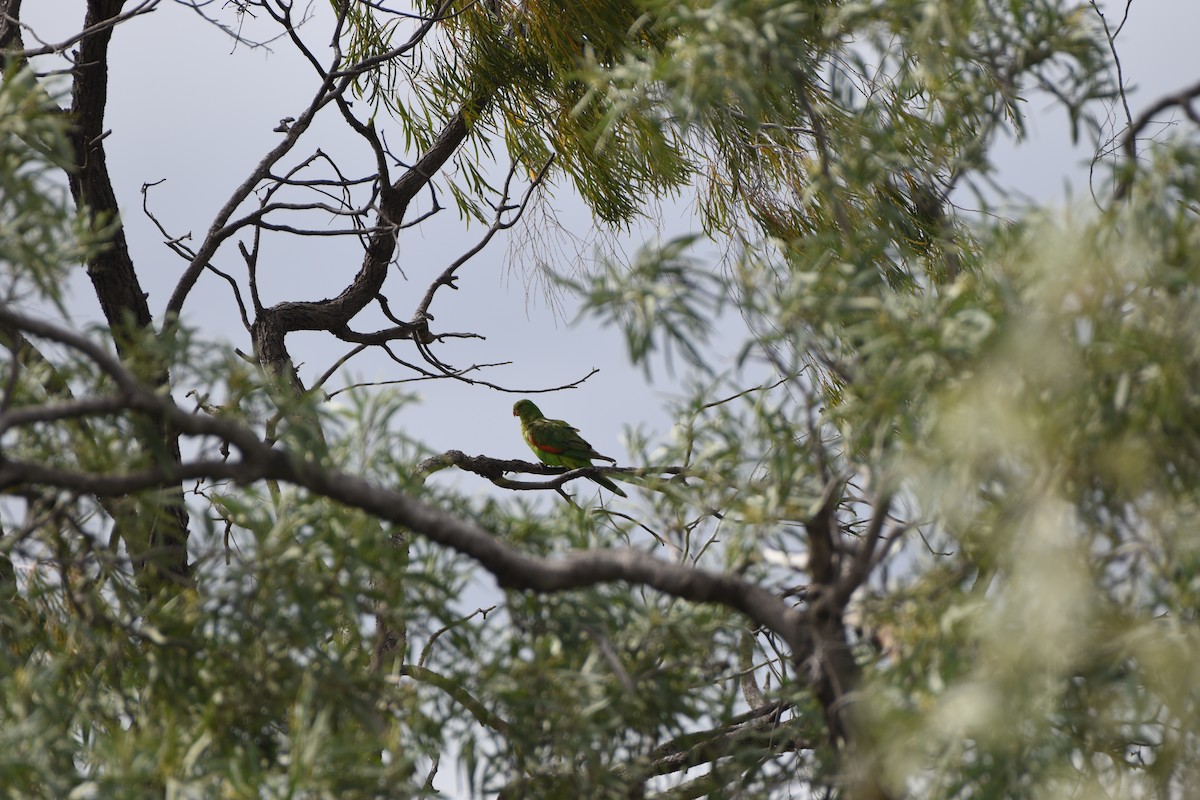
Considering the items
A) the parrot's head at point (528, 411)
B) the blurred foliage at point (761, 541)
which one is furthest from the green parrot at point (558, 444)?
the blurred foliage at point (761, 541)

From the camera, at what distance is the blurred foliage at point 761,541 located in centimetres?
112

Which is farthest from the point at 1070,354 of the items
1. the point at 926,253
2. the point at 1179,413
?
the point at 926,253

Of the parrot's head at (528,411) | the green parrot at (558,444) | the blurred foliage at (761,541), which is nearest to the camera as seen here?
the blurred foliage at (761,541)

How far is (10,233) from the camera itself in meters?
1.32

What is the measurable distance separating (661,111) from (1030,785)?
1.20m

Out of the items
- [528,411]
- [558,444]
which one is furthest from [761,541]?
[528,411]

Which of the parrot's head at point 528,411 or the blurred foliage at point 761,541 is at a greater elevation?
the parrot's head at point 528,411

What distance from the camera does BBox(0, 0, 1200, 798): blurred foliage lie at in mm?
1116

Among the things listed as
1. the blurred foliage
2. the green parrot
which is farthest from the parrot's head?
the blurred foliage

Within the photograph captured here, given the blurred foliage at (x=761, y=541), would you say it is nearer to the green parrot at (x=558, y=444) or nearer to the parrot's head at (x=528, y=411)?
the green parrot at (x=558, y=444)

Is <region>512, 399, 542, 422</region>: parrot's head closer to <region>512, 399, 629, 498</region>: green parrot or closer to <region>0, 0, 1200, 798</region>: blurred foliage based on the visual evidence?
<region>512, 399, 629, 498</region>: green parrot

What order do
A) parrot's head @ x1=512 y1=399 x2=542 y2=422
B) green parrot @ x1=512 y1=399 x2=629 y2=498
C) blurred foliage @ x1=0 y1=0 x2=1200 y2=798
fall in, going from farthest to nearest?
parrot's head @ x1=512 y1=399 x2=542 y2=422, green parrot @ x1=512 y1=399 x2=629 y2=498, blurred foliage @ x1=0 y1=0 x2=1200 y2=798

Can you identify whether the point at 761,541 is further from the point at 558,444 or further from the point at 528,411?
the point at 528,411

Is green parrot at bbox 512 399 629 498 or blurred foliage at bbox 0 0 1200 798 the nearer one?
blurred foliage at bbox 0 0 1200 798
